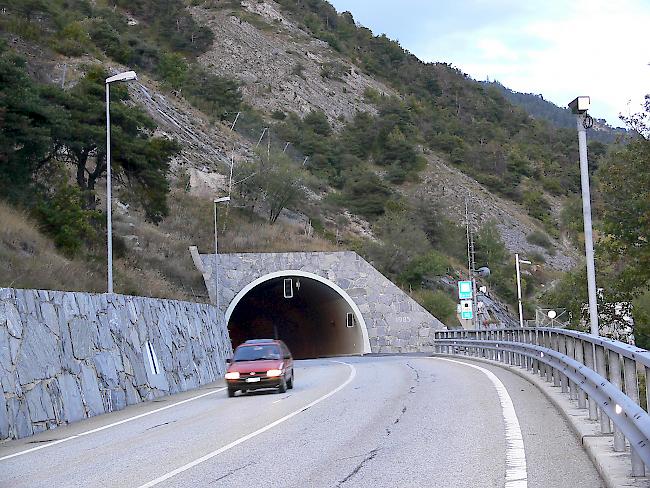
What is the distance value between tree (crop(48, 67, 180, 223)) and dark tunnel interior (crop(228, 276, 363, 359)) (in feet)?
46.0

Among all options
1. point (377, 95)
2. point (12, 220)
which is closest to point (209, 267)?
point (12, 220)

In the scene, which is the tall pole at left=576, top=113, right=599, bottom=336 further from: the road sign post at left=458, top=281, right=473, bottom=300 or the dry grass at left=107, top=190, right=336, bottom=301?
the road sign post at left=458, top=281, right=473, bottom=300

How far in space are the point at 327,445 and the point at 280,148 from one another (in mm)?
87415

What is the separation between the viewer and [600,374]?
11391mm

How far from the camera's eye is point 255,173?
2660 inches

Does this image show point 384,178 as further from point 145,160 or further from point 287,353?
point 287,353

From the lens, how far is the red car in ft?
78.4

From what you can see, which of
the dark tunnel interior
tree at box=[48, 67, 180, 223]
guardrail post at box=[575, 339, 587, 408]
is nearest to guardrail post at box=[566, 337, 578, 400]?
guardrail post at box=[575, 339, 587, 408]

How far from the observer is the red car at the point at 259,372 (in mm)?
23891

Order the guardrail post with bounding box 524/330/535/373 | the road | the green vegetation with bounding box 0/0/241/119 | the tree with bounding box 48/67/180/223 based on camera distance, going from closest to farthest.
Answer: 1. the road
2. the guardrail post with bounding box 524/330/535/373
3. the tree with bounding box 48/67/180/223
4. the green vegetation with bounding box 0/0/241/119

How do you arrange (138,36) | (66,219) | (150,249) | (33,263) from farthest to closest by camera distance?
(138,36)
(150,249)
(66,219)
(33,263)

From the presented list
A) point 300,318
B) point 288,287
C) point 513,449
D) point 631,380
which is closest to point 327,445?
point 513,449

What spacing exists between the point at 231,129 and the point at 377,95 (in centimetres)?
4906

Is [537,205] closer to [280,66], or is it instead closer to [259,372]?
[280,66]
